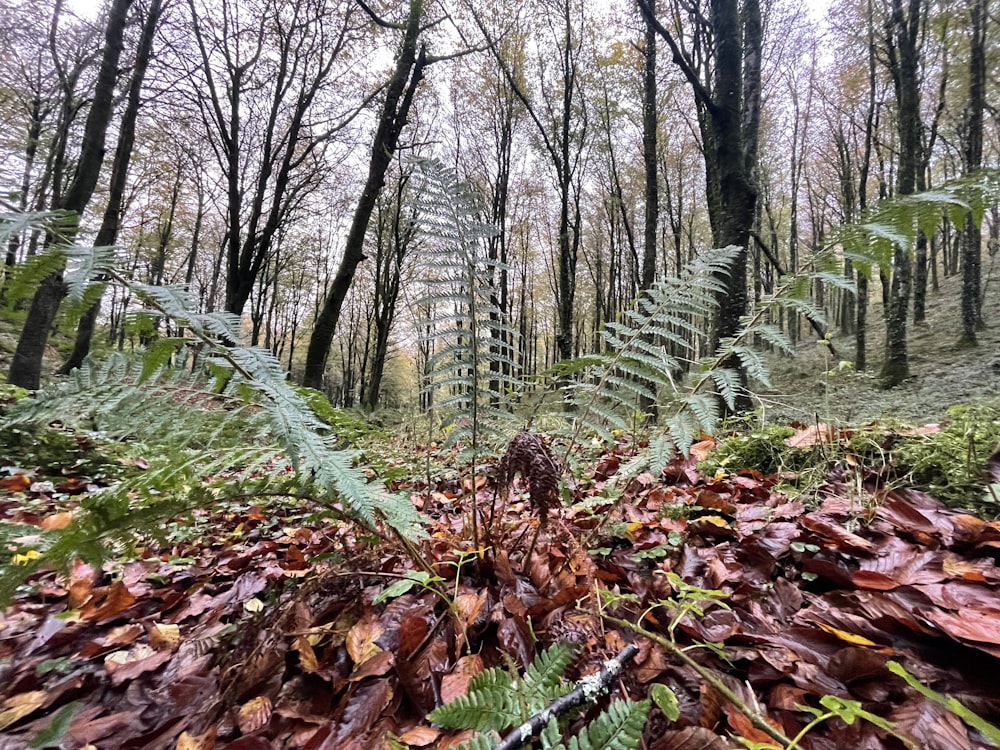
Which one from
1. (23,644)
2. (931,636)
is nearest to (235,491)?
(23,644)

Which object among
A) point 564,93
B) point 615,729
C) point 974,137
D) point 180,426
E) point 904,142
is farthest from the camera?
point 564,93

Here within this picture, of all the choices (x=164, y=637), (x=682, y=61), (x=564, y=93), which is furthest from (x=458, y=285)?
(x=564, y=93)

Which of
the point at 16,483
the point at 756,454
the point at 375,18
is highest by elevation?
the point at 375,18

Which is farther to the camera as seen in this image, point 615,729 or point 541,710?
point 541,710

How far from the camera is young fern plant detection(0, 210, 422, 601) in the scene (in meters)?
0.93

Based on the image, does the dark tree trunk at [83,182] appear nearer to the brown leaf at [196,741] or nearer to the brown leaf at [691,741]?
the brown leaf at [196,741]

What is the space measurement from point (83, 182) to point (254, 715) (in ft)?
22.5

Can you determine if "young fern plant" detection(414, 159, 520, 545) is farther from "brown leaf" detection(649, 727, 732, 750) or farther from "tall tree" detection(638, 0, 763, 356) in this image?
"tall tree" detection(638, 0, 763, 356)

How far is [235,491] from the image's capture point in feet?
3.92

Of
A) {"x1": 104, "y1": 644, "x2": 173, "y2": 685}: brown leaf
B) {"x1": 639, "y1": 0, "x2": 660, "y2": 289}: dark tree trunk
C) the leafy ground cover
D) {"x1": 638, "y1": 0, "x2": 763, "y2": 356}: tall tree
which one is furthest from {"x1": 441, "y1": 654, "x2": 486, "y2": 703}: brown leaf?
{"x1": 639, "y1": 0, "x2": 660, "y2": 289}: dark tree trunk

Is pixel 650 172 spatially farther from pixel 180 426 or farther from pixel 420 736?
pixel 420 736

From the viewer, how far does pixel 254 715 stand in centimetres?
97

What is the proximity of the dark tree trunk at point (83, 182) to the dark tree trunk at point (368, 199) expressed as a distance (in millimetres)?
2822

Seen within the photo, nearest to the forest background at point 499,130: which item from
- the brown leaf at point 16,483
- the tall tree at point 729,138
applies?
the tall tree at point 729,138
